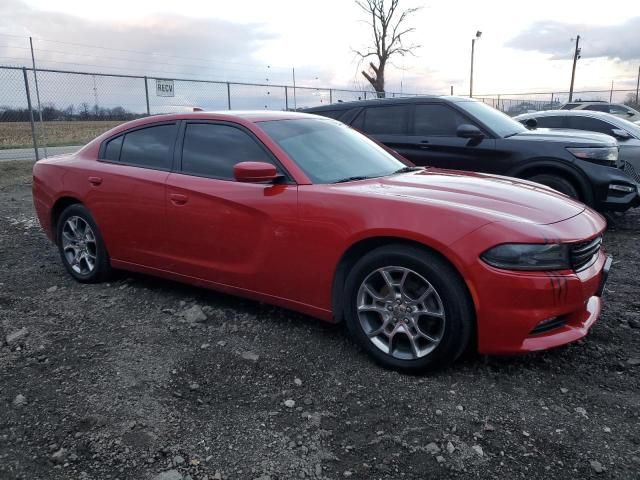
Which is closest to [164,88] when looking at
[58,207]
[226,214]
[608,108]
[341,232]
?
[58,207]

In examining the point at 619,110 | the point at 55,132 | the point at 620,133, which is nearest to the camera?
the point at 620,133

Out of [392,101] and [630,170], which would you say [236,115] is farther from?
[630,170]

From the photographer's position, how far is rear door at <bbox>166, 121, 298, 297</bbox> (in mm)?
Answer: 3488

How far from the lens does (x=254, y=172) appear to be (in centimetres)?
338

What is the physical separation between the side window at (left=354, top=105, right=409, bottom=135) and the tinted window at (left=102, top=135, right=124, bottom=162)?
361 centimetres

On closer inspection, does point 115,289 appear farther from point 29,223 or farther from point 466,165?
point 466,165

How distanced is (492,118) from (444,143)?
764 mm

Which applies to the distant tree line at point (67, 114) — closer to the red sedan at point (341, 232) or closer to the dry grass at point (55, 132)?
the dry grass at point (55, 132)

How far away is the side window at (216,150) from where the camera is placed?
3.77 metres

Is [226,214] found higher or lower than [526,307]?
higher

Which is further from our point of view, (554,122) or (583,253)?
(554,122)

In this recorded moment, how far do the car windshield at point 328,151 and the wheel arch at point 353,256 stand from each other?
569 mm

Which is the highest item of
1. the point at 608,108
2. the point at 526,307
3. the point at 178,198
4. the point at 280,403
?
the point at 608,108

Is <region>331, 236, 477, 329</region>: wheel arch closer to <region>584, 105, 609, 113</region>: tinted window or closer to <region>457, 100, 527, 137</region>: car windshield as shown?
<region>457, 100, 527, 137</region>: car windshield
